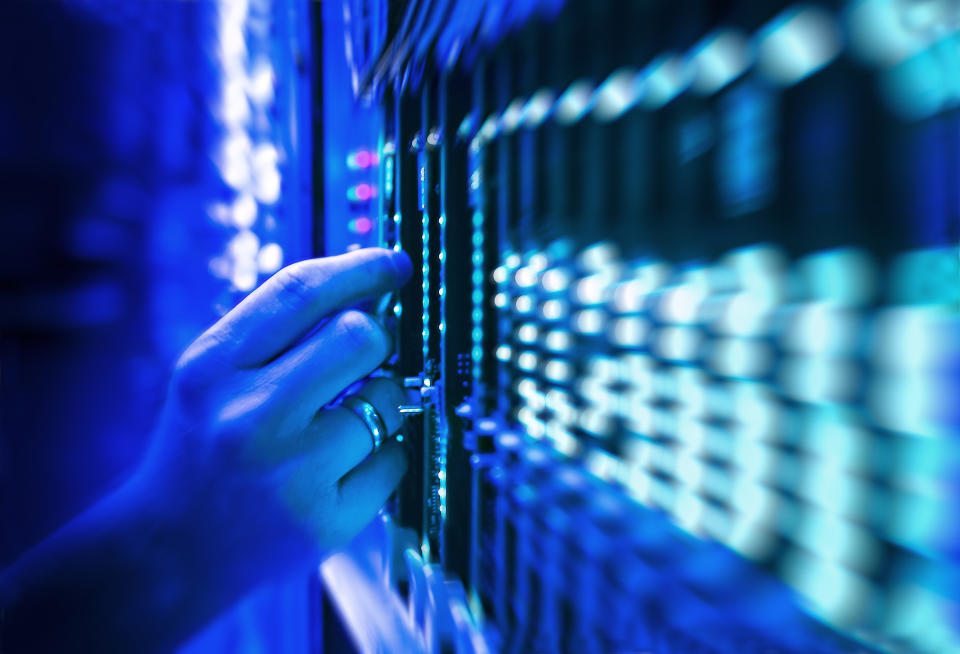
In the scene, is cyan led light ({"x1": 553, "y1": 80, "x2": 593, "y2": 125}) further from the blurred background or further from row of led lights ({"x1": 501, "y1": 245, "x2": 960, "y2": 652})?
row of led lights ({"x1": 501, "y1": 245, "x2": 960, "y2": 652})

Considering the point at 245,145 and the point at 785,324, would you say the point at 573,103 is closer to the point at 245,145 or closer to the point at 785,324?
the point at 785,324

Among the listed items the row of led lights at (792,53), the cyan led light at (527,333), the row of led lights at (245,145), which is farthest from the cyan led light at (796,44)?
the row of led lights at (245,145)

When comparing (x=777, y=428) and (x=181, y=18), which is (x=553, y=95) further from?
(x=181, y=18)

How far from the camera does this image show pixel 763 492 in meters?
0.21

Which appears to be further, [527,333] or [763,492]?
[527,333]

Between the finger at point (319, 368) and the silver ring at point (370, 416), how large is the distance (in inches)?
1.6

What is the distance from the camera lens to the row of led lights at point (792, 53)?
17 centimetres

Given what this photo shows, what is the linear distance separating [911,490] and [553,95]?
12.1 inches

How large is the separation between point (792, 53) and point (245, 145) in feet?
3.53

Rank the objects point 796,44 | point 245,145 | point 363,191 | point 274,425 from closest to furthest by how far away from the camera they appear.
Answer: point 796,44
point 274,425
point 363,191
point 245,145

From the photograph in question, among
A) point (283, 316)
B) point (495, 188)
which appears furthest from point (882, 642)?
point (283, 316)

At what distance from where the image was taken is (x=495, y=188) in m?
0.45

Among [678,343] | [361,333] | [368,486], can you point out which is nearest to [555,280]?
[678,343]

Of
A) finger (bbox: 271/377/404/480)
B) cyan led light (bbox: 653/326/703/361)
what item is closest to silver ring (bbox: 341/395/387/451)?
finger (bbox: 271/377/404/480)
